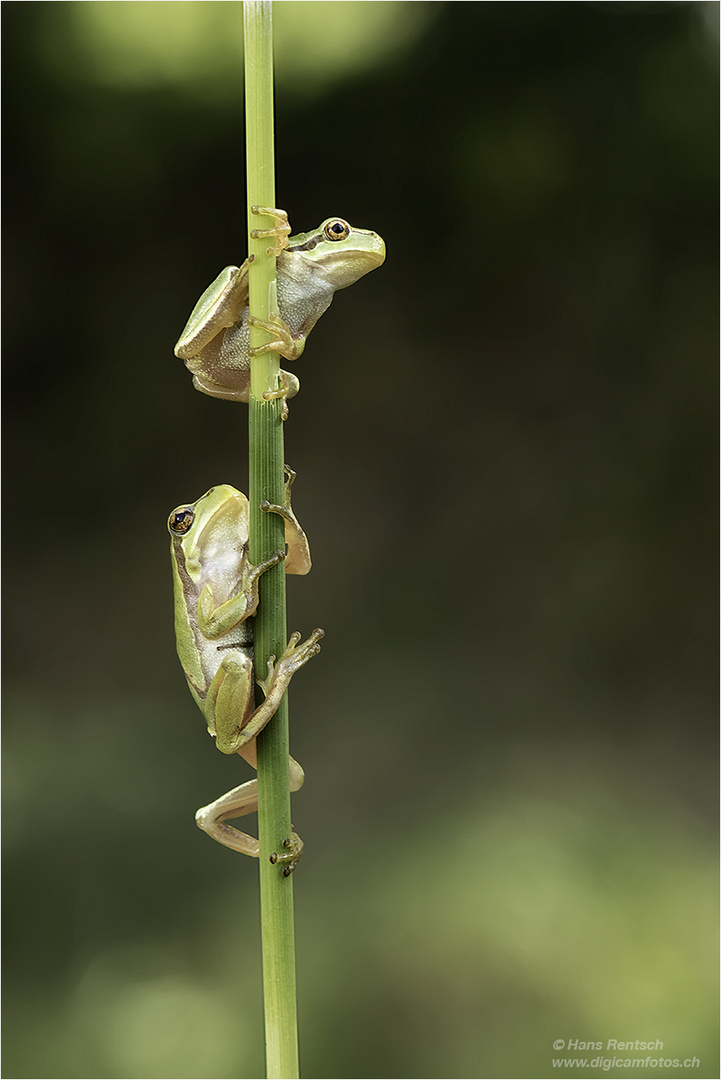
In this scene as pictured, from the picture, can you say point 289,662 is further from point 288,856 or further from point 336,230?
point 336,230

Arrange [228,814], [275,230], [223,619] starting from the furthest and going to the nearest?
[228,814] < [223,619] < [275,230]

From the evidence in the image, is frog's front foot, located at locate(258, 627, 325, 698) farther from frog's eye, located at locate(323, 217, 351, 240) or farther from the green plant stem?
frog's eye, located at locate(323, 217, 351, 240)

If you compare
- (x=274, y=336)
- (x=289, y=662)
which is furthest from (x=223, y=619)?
(x=274, y=336)

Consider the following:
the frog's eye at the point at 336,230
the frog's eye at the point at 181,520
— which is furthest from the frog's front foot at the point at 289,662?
the frog's eye at the point at 336,230

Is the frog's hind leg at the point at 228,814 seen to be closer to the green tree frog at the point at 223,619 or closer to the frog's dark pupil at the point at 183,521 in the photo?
the green tree frog at the point at 223,619

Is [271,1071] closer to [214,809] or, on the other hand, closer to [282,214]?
[214,809]

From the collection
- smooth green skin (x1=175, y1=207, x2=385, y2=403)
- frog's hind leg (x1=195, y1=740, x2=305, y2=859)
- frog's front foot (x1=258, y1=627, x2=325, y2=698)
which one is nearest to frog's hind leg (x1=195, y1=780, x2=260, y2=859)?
frog's hind leg (x1=195, y1=740, x2=305, y2=859)
